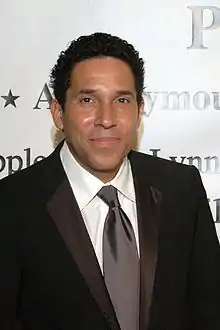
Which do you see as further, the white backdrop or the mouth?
the white backdrop

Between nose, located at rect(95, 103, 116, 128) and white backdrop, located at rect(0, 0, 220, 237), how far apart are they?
14.4 inches

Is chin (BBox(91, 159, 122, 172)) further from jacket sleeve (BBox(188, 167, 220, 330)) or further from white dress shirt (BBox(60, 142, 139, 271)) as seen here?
jacket sleeve (BBox(188, 167, 220, 330))

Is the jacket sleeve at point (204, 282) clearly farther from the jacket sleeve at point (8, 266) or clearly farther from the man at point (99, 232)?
the jacket sleeve at point (8, 266)

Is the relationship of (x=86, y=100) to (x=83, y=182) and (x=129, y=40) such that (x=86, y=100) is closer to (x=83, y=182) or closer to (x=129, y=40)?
(x=83, y=182)

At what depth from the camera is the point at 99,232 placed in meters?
1.06

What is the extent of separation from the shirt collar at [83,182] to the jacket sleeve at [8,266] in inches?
4.1

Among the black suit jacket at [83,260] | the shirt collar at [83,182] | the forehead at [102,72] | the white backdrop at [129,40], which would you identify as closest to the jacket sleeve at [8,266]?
the black suit jacket at [83,260]

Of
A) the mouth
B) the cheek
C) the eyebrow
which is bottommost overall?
the mouth

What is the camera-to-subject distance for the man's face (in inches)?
40.1

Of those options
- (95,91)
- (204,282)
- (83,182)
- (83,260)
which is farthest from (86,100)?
(204,282)

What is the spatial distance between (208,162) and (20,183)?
461mm

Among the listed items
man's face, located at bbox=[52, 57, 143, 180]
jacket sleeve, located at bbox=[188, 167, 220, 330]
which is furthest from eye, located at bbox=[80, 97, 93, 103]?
jacket sleeve, located at bbox=[188, 167, 220, 330]

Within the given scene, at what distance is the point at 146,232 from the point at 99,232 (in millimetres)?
73

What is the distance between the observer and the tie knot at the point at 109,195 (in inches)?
42.3
